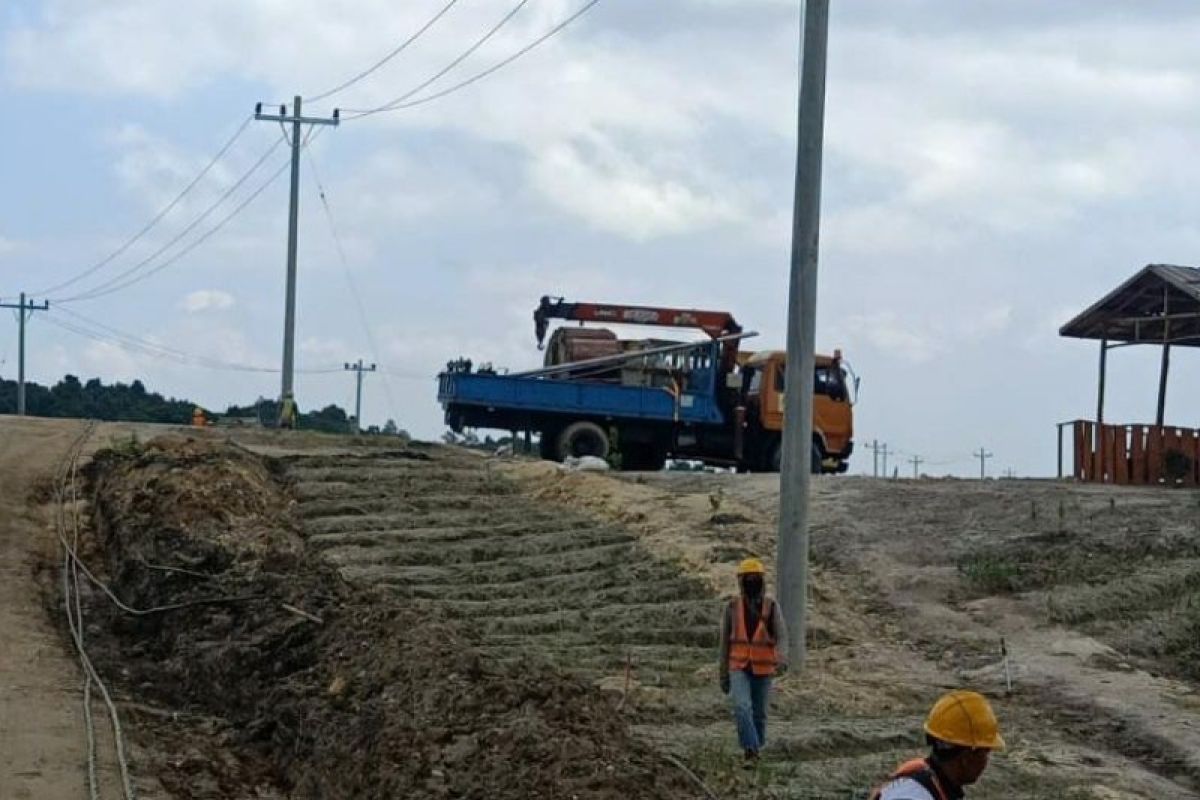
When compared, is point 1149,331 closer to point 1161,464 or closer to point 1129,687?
point 1161,464

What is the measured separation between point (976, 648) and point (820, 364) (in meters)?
16.7

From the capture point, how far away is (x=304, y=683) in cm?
1452

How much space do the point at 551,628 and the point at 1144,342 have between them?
17670mm

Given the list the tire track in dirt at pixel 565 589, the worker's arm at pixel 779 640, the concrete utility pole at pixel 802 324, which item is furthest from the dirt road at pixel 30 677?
the concrete utility pole at pixel 802 324

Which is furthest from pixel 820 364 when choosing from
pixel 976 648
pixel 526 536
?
pixel 976 648

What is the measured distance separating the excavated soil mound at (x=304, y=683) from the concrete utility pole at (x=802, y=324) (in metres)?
3.21

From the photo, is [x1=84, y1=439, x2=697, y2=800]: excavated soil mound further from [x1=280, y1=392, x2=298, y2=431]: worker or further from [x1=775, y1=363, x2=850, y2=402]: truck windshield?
[x1=280, y1=392, x2=298, y2=431]: worker

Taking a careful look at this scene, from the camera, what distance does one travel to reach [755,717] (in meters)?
12.5

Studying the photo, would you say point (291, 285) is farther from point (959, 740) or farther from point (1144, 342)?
point (959, 740)

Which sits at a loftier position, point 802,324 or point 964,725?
point 802,324

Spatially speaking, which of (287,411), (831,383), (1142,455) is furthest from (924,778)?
(287,411)

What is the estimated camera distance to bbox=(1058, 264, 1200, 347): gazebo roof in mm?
30430

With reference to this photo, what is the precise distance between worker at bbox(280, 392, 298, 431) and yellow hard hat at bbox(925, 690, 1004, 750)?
39781mm

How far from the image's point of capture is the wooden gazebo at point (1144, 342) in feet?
98.0
